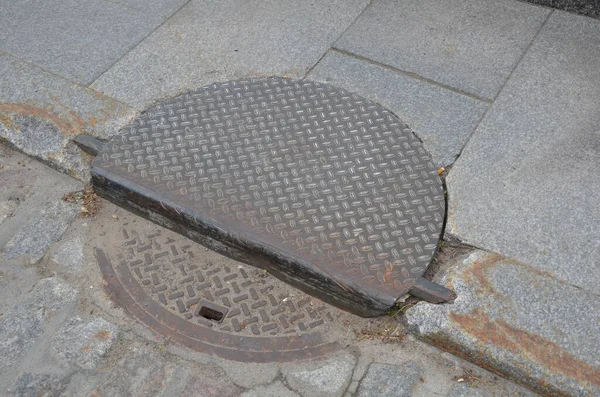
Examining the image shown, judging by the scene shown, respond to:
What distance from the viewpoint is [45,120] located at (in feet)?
10.0

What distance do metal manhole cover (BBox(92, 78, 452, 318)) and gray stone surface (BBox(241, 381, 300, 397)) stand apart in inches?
16.4

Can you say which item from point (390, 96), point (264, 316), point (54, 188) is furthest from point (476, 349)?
point (54, 188)

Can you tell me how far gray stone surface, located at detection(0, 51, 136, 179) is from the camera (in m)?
2.96

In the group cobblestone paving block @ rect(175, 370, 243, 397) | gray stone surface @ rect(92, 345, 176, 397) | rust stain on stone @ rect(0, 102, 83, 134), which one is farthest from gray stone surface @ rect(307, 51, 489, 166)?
gray stone surface @ rect(92, 345, 176, 397)

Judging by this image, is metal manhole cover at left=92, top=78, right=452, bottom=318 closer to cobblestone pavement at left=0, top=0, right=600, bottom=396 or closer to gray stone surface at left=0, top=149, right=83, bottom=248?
cobblestone pavement at left=0, top=0, right=600, bottom=396

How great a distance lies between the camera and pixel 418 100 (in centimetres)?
316

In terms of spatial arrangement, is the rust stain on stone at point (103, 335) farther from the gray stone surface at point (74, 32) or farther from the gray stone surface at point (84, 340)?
the gray stone surface at point (74, 32)

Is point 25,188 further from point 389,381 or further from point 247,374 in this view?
point 389,381

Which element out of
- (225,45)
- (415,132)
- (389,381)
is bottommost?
(389,381)

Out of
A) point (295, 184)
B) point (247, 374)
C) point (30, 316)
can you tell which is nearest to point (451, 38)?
point (295, 184)

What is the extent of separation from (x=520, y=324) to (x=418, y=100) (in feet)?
4.34

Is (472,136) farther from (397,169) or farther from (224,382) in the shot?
(224,382)

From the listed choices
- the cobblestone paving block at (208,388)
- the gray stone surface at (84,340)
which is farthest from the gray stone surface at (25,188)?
the cobblestone paving block at (208,388)

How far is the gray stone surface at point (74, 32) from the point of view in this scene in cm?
335
